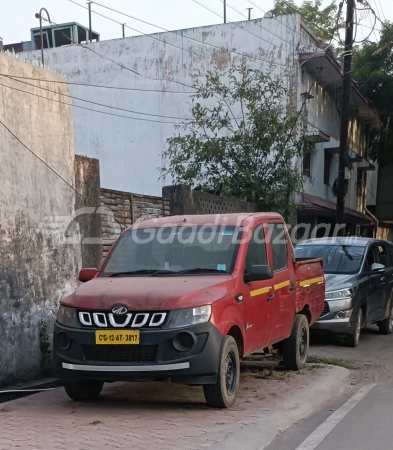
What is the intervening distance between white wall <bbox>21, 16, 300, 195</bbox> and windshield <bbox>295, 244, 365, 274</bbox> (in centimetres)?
1075

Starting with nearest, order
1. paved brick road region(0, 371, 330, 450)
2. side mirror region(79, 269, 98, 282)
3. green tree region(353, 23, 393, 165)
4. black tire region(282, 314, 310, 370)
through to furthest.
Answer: paved brick road region(0, 371, 330, 450) → side mirror region(79, 269, 98, 282) → black tire region(282, 314, 310, 370) → green tree region(353, 23, 393, 165)

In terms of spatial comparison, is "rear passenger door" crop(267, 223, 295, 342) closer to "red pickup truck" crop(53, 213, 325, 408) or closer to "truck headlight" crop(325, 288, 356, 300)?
"red pickup truck" crop(53, 213, 325, 408)

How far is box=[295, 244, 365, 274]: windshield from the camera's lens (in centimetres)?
1155

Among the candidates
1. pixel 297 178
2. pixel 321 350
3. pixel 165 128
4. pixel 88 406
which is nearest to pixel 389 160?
pixel 165 128

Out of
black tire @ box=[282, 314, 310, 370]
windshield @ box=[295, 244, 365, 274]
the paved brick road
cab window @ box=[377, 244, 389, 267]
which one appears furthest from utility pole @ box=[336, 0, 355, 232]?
the paved brick road

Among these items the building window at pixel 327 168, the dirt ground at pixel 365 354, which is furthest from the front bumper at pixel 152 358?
the building window at pixel 327 168

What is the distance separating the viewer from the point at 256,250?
748cm

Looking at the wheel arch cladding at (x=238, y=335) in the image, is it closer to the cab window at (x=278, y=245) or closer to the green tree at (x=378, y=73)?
the cab window at (x=278, y=245)

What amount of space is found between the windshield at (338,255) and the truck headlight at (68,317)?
20.6 feet

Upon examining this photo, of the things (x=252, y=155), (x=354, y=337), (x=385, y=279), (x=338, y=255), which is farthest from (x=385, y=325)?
(x=252, y=155)

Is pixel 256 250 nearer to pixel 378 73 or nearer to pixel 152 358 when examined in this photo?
pixel 152 358

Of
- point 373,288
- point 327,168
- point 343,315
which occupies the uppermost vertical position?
point 327,168

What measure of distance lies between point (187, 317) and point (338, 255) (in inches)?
253

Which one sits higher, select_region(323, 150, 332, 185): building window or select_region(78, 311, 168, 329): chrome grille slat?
select_region(323, 150, 332, 185): building window
